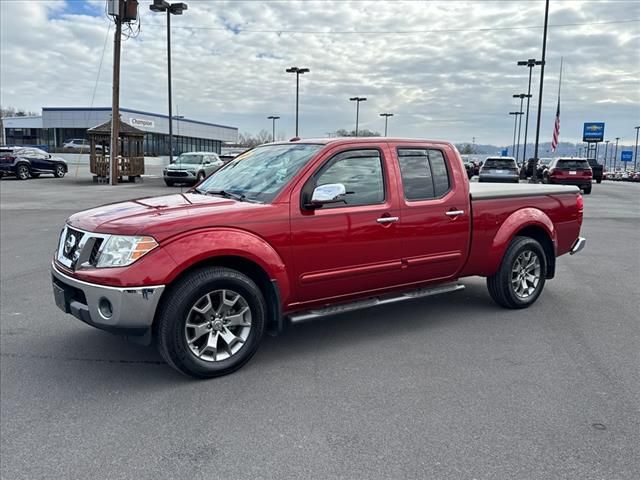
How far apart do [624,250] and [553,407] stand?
7.46m

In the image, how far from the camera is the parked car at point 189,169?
89.4ft

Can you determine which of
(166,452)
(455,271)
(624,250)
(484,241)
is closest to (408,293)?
(455,271)

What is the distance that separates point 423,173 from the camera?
17.4 ft

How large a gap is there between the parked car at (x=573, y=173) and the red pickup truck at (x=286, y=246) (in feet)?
70.4

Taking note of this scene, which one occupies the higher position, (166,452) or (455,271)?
(455,271)

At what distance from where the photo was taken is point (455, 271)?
217 inches

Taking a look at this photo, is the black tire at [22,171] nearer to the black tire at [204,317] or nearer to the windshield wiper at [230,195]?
the windshield wiper at [230,195]

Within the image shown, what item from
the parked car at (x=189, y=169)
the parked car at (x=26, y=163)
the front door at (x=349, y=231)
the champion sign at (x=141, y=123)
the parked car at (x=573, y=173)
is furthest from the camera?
the champion sign at (x=141, y=123)

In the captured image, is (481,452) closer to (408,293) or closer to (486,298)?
(408,293)

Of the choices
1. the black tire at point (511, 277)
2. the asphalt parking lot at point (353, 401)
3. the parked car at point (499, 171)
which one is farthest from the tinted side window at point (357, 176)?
the parked car at point (499, 171)

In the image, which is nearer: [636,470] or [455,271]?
[636,470]

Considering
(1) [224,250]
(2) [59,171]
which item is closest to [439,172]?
(1) [224,250]

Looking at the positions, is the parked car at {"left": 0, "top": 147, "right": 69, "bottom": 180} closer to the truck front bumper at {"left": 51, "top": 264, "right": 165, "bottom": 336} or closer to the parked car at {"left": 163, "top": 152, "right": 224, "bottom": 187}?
the parked car at {"left": 163, "top": 152, "right": 224, "bottom": 187}

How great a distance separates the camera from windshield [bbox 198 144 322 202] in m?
4.60
